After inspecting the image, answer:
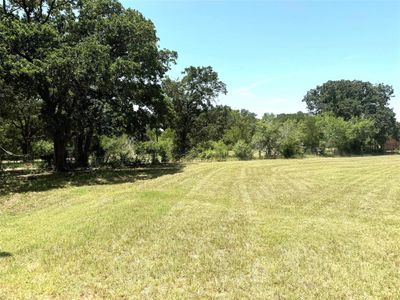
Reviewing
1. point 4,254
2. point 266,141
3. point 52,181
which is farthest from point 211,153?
point 4,254

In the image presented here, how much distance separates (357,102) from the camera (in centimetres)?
7125

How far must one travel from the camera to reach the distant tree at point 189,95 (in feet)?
132

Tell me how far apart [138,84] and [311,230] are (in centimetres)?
1592

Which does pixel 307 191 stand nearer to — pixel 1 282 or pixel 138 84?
pixel 1 282

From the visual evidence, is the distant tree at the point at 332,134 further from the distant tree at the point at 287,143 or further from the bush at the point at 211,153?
the bush at the point at 211,153

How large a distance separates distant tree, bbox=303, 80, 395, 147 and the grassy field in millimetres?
64971

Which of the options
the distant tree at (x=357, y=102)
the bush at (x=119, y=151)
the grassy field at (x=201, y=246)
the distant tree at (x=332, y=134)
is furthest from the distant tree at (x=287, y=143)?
the distant tree at (x=357, y=102)

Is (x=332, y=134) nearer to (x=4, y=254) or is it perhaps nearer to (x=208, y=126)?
(x=208, y=126)

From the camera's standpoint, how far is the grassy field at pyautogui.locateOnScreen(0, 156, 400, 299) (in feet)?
15.0

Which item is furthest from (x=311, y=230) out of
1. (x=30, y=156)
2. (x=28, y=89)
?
(x=30, y=156)

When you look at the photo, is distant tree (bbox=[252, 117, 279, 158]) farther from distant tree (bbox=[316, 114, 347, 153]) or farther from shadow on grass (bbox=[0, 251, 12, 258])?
shadow on grass (bbox=[0, 251, 12, 258])

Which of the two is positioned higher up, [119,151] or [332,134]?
[332,134]

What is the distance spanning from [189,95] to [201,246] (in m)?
35.8

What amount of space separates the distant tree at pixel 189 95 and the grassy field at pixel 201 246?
29326mm
